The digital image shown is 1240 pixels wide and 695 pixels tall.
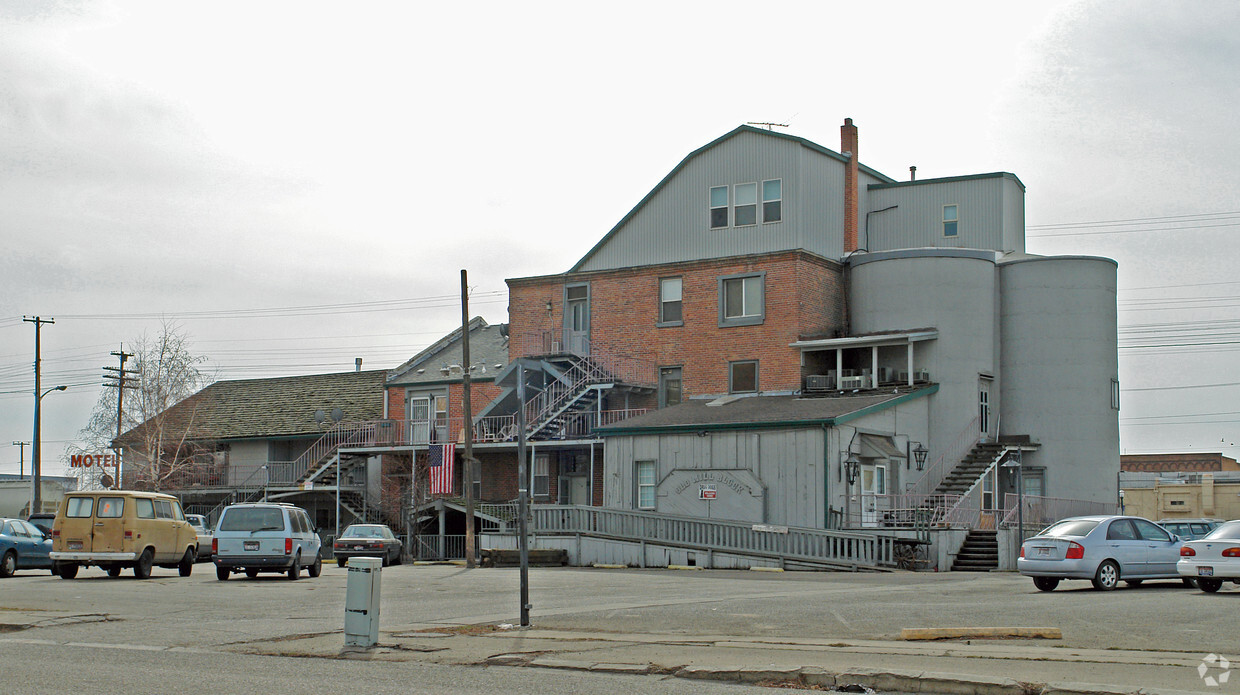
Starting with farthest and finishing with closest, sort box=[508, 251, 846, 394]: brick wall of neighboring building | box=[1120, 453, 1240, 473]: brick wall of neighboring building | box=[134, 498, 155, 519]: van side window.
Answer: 1. box=[1120, 453, 1240, 473]: brick wall of neighboring building
2. box=[508, 251, 846, 394]: brick wall of neighboring building
3. box=[134, 498, 155, 519]: van side window

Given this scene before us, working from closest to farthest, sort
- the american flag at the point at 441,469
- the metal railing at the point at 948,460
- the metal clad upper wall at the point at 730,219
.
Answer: the metal railing at the point at 948,460
the metal clad upper wall at the point at 730,219
the american flag at the point at 441,469

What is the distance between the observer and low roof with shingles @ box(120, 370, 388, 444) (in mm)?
59500

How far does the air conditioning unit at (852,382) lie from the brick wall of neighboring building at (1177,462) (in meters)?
81.2

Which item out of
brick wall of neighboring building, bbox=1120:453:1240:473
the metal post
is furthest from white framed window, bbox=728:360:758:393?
brick wall of neighboring building, bbox=1120:453:1240:473

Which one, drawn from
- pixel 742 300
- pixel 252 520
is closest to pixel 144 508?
pixel 252 520

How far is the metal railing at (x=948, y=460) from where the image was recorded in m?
39.5

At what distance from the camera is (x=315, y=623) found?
55.6 feet

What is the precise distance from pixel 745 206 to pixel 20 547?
2536 centimetres

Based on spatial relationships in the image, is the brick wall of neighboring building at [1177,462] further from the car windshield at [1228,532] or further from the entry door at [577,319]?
the car windshield at [1228,532]

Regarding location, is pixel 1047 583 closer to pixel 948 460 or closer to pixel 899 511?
pixel 899 511

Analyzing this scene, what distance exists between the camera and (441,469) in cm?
4725

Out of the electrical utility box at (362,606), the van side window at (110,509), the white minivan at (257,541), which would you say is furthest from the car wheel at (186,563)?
the electrical utility box at (362,606)

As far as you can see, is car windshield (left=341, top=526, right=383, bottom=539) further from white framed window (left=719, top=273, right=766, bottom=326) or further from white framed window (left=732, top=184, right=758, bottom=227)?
white framed window (left=732, top=184, right=758, bottom=227)

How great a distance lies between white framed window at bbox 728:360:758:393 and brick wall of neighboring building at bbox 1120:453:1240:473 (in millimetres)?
81561
